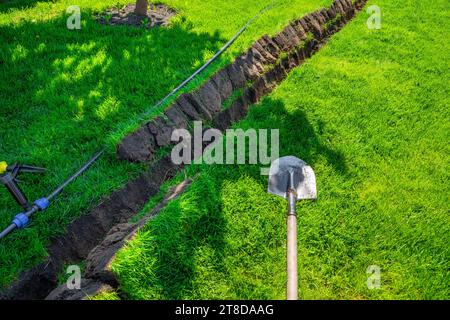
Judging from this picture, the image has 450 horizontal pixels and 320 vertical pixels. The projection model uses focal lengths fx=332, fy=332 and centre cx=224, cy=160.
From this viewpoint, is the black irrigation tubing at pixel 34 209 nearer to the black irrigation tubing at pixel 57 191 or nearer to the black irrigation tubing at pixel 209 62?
the black irrigation tubing at pixel 57 191

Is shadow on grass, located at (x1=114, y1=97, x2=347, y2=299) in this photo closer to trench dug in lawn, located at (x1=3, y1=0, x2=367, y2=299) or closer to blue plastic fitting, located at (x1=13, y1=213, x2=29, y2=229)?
trench dug in lawn, located at (x1=3, y1=0, x2=367, y2=299)

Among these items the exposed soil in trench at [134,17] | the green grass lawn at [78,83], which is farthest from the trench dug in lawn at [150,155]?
the exposed soil in trench at [134,17]

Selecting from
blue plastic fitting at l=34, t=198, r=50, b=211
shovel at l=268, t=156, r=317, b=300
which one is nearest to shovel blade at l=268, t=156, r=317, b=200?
shovel at l=268, t=156, r=317, b=300

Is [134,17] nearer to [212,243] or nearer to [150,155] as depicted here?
[150,155]

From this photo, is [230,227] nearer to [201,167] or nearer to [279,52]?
[201,167]

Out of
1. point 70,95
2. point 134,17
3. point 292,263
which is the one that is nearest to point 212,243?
point 292,263
